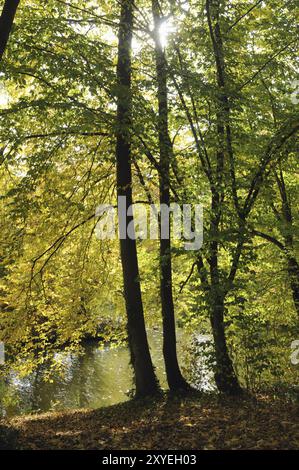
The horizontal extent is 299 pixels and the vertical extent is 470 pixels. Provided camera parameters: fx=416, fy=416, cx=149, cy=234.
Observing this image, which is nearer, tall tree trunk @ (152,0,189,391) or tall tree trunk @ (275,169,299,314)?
tall tree trunk @ (152,0,189,391)

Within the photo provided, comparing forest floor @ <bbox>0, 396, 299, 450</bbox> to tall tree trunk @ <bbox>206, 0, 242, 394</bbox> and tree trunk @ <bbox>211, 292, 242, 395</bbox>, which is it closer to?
tree trunk @ <bbox>211, 292, 242, 395</bbox>

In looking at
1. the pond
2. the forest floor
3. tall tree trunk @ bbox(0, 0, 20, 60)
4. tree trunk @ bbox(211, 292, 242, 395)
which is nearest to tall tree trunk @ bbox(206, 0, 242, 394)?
tree trunk @ bbox(211, 292, 242, 395)

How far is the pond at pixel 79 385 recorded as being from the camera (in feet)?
55.8

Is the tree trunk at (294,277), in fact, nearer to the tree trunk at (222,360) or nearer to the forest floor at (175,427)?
→ the tree trunk at (222,360)

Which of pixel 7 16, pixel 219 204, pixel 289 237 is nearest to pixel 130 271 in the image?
pixel 219 204

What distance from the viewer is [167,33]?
973 cm

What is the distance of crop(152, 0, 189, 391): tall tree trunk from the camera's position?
873 centimetres

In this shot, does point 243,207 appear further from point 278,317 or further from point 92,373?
point 92,373

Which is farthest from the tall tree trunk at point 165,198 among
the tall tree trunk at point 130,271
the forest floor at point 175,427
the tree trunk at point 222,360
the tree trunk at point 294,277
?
the tree trunk at point 294,277

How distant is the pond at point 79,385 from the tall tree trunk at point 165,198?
17.1 feet

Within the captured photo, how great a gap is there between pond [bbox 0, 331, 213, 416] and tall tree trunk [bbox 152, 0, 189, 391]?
5220 millimetres

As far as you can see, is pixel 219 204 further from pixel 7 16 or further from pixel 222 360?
pixel 7 16
